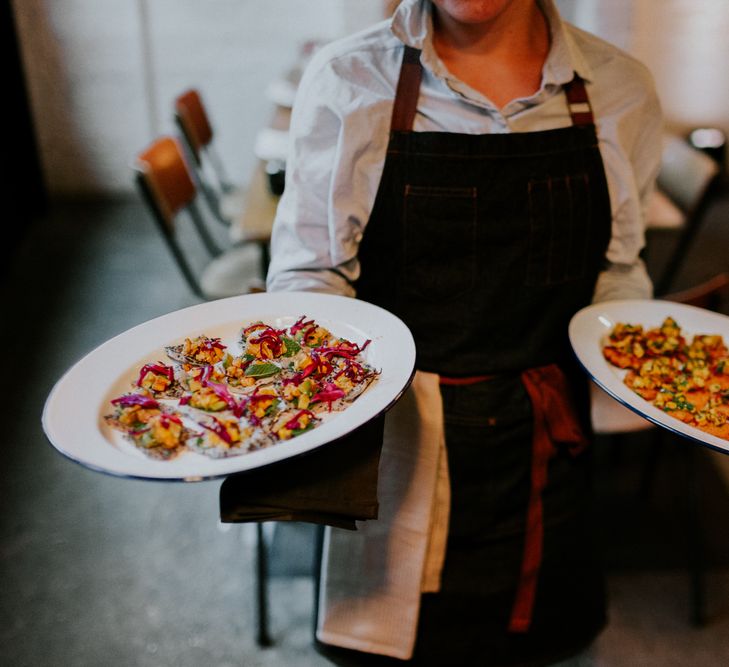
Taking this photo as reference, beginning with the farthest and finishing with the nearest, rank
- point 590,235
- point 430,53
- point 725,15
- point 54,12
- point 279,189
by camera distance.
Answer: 1. point 54,12
2. point 725,15
3. point 279,189
4. point 590,235
5. point 430,53

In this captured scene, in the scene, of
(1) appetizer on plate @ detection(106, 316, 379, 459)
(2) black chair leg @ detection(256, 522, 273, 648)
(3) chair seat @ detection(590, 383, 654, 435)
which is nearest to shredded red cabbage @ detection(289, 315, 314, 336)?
(1) appetizer on plate @ detection(106, 316, 379, 459)

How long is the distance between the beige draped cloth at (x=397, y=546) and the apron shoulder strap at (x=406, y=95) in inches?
15.9

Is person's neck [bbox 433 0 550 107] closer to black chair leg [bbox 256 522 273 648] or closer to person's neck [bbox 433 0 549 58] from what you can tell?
person's neck [bbox 433 0 549 58]

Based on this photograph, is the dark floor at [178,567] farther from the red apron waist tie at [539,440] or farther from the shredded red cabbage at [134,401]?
the shredded red cabbage at [134,401]

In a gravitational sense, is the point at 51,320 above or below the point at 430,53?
below

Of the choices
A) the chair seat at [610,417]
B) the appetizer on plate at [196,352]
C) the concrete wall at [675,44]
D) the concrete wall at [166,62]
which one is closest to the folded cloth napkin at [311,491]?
the appetizer on plate at [196,352]

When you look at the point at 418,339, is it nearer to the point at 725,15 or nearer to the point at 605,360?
the point at 605,360

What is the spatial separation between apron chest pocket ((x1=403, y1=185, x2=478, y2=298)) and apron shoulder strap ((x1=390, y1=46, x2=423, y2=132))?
97mm

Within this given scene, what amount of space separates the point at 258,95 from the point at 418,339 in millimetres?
3448

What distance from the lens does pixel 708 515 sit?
2.19 metres

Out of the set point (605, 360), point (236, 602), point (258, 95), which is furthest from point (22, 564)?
point (258, 95)

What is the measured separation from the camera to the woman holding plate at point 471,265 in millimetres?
1156

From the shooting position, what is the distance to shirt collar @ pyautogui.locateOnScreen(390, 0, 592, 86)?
1137 mm

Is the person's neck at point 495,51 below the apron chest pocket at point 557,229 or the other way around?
the other way around
